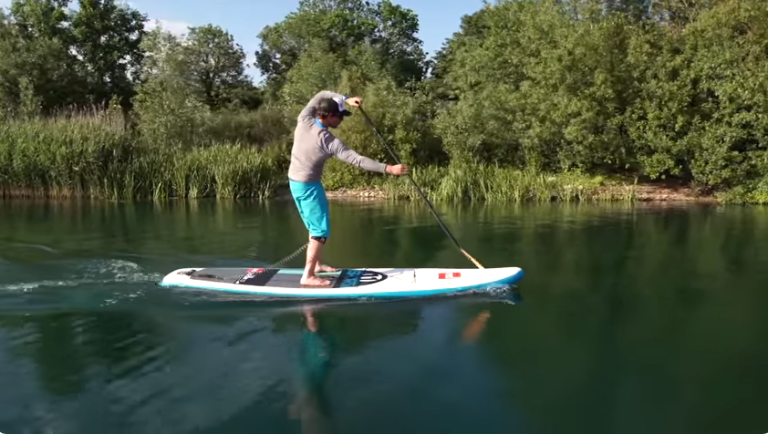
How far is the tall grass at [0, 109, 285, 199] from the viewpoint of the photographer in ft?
62.4

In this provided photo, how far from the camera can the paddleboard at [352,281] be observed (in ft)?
22.8

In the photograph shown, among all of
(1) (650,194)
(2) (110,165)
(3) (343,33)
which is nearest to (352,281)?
(2) (110,165)

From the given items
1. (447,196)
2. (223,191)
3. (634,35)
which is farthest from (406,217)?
(634,35)

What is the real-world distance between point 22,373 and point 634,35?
63.7 ft

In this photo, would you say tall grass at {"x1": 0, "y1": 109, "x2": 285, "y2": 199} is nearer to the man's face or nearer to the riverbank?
the riverbank

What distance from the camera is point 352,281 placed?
7.23m

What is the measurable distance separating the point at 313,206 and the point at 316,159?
1.59ft

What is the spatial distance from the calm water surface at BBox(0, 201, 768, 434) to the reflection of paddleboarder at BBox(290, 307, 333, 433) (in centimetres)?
2

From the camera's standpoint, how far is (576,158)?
2106 centimetres

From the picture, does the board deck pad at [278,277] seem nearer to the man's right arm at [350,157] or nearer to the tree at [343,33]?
the man's right arm at [350,157]

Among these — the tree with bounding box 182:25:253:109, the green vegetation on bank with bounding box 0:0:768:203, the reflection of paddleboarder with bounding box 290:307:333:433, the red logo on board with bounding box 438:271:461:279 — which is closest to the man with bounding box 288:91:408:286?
the reflection of paddleboarder with bounding box 290:307:333:433

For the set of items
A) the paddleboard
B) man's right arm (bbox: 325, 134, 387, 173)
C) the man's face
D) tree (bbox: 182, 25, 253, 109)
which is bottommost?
the paddleboard

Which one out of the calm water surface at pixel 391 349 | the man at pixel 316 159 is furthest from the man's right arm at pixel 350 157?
the calm water surface at pixel 391 349

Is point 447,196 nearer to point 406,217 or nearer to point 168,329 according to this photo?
point 406,217
